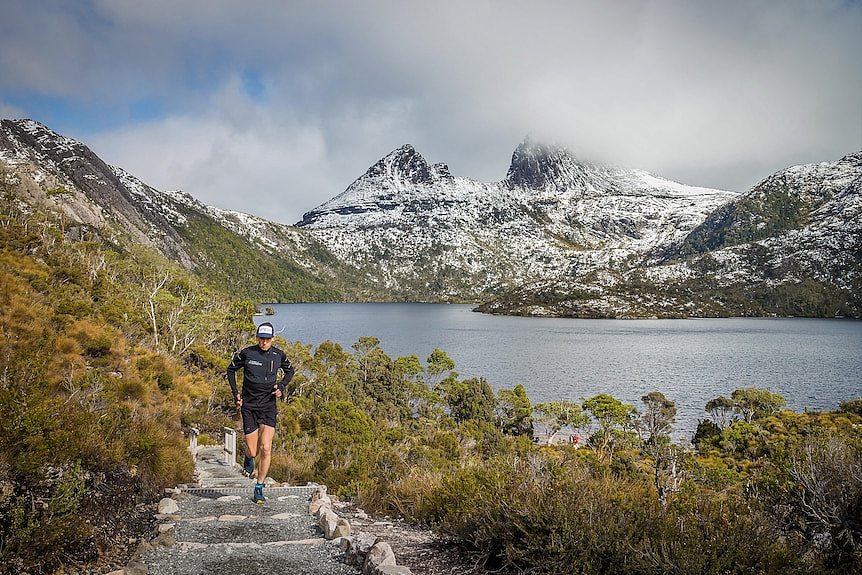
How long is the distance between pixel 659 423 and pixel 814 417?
10.8 metres

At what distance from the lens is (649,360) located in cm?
8531

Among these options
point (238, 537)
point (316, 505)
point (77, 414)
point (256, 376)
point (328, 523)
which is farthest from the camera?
point (256, 376)

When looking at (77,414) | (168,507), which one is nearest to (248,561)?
(168,507)

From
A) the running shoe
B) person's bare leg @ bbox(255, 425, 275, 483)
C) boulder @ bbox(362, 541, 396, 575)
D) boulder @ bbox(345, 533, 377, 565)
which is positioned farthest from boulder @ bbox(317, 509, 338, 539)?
person's bare leg @ bbox(255, 425, 275, 483)

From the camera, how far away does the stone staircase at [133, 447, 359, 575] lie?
5.85 metres

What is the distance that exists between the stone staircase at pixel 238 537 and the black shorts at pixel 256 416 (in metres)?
1.12

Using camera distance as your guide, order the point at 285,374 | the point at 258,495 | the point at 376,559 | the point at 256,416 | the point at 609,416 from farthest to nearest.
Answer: the point at 609,416, the point at 285,374, the point at 256,416, the point at 258,495, the point at 376,559

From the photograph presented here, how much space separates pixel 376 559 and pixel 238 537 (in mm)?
2197

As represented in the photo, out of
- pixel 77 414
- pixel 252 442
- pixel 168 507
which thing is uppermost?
pixel 77 414

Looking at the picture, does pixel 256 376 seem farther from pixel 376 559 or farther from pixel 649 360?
pixel 649 360

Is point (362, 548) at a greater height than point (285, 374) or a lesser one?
lesser

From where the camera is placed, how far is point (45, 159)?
198 m

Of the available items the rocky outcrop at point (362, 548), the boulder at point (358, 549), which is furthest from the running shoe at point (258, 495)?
the boulder at point (358, 549)

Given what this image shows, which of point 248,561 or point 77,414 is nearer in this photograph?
point 248,561
